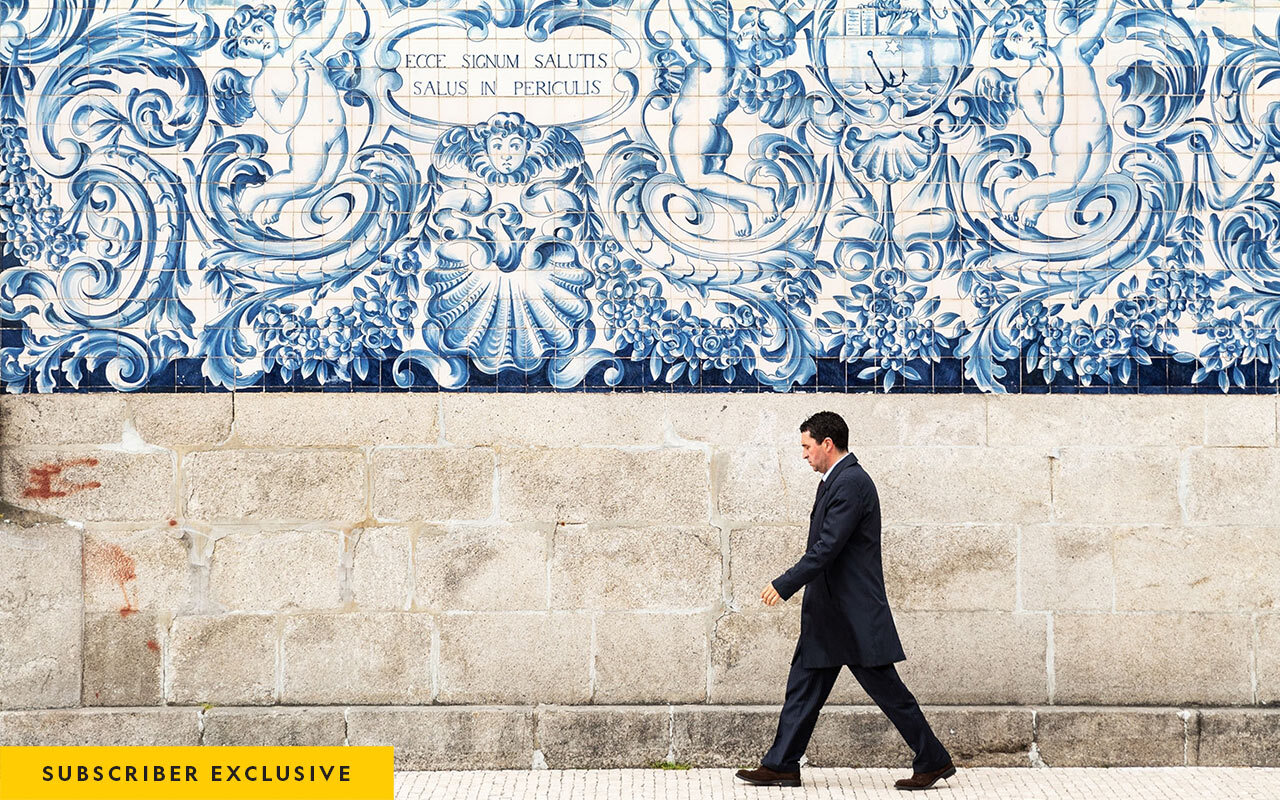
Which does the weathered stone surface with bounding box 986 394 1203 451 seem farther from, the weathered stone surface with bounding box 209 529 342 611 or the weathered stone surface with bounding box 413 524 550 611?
the weathered stone surface with bounding box 209 529 342 611

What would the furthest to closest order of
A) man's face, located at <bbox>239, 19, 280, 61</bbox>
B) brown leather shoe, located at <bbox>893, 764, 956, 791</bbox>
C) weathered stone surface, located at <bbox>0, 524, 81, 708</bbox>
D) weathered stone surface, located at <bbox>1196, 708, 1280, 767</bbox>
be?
1. man's face, located at <bbox>239, 19, 280, 61</bbox>
2. weathered stone surface, located at <bbox>0, 524, 81, 708</bbox>
3. weathered stone surface, located at <bbox>1196, 708, 1280, 767</bbox>
4. brown leather shoe, located at <bbox>893, 764, 956, 791</bbox>

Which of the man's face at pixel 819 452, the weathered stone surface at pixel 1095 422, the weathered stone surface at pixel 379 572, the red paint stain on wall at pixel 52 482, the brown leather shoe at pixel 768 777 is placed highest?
the weathered stone surface at pixel 1095 422

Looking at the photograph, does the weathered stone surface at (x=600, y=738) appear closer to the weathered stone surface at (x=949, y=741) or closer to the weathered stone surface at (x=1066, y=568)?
the weathered stone surface at (x=949, y=741)

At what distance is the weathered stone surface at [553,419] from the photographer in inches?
253

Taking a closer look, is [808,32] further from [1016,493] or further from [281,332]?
[281,332]

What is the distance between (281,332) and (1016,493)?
319 centimetres

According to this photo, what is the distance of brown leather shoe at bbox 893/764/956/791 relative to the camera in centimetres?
587

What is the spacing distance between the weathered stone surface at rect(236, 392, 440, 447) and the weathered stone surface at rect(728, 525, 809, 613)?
137cm

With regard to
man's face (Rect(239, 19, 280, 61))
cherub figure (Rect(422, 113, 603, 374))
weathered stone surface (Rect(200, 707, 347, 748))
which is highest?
man's face (Rect(239, 19, 280, 61))

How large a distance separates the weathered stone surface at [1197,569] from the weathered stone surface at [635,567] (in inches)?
68.6

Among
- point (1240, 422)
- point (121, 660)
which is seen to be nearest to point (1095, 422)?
point (1240, 422)

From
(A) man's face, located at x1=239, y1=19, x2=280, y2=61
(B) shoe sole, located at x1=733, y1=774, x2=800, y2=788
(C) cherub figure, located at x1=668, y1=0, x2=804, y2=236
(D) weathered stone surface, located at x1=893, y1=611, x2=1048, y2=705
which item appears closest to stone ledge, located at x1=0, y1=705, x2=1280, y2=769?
(D) weathered stone surface, located at x1=893, y1=611, x2=1048, y2=705

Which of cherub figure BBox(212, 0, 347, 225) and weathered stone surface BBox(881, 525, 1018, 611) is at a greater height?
cherub figure BBox(212, 0, 347, 225)

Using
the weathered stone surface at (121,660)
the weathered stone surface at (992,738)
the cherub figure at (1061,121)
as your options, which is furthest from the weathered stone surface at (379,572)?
the cherub figure at (1061,121)
